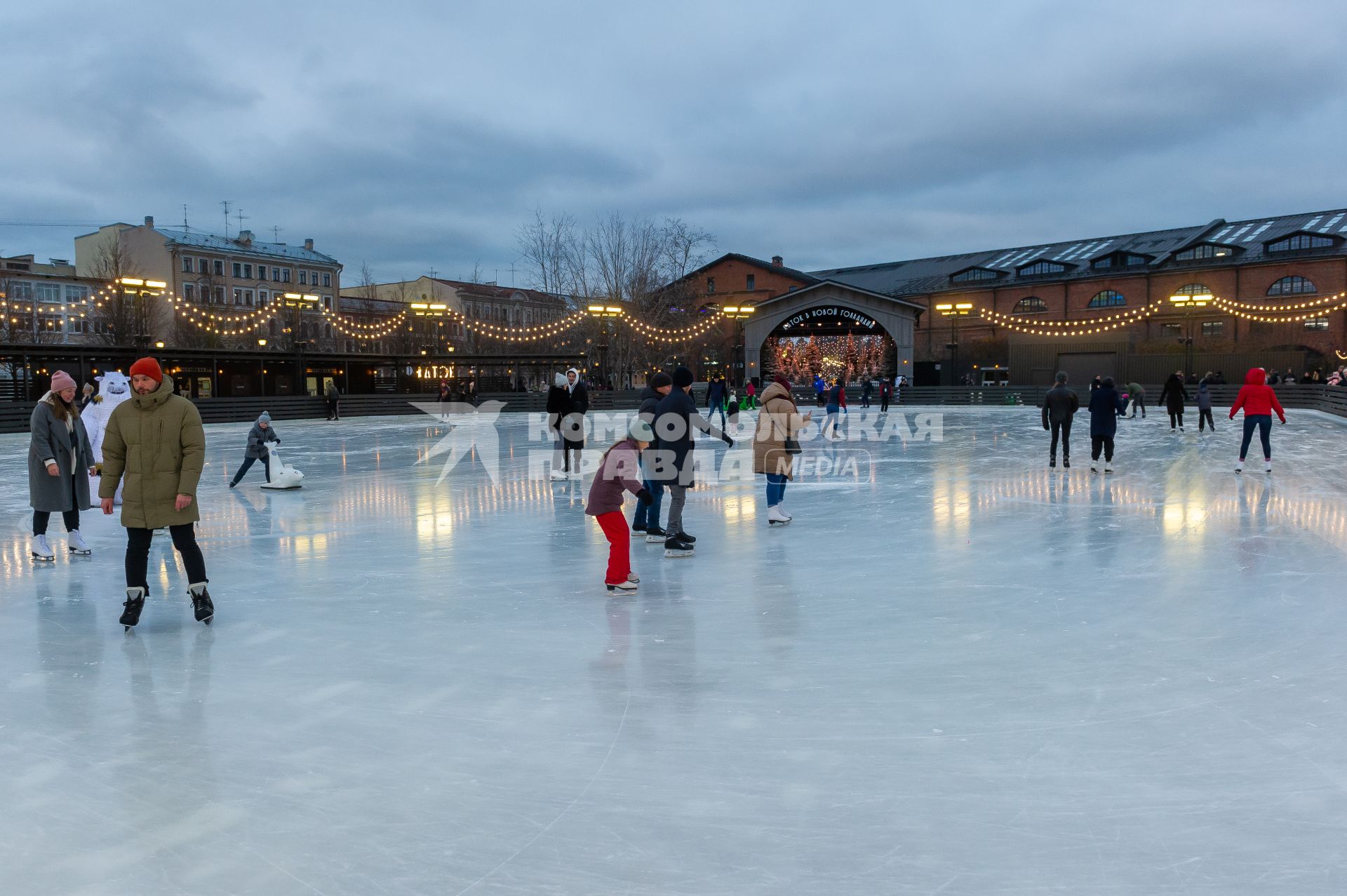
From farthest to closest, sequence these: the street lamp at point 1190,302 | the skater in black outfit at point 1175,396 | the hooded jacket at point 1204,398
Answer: the street lamp at point 1190,302 → the skater in black outfit at point 1175,396 → the hooded jacket at point 1204,398

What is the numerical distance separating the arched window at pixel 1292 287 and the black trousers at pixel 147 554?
44.4m

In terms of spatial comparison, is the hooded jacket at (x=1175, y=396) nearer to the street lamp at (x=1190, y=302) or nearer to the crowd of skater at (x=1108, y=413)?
the crowd of skater at (x=1108, y=413)

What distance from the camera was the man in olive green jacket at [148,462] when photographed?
Answer: 15.9 ft

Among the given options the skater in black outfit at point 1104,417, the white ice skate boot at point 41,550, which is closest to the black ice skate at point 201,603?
the white ice skate boot at point 41,550

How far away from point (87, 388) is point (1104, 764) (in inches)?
363

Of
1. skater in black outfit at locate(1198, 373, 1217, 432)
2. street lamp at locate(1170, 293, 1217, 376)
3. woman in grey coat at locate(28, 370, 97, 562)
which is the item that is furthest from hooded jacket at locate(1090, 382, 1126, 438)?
street lamp at locate(1170, 293, 1217, 376)

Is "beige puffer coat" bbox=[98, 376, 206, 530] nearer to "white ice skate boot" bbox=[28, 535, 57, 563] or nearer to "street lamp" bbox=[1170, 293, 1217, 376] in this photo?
"white ice skate boot" bbox=[28, 535, 57, 563]

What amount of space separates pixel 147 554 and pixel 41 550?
8.35 feet

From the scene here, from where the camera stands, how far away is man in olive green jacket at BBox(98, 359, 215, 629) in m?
4.86

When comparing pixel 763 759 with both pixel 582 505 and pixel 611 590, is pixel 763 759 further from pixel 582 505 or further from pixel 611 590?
pixel 582 505

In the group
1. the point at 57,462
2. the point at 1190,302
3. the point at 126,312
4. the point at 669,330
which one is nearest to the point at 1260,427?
the point at 57,462

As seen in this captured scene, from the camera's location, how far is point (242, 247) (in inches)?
2692

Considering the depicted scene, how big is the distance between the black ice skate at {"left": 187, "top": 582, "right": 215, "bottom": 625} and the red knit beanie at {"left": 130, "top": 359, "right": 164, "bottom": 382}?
1127 millimetres

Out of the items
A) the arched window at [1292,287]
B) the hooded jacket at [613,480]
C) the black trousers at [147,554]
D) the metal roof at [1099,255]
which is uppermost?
the metal roof at [1099,255]
